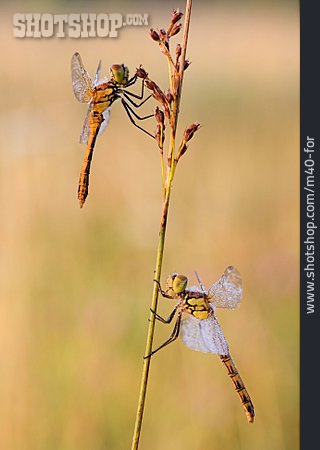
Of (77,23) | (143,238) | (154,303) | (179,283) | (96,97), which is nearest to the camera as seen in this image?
(154,303)

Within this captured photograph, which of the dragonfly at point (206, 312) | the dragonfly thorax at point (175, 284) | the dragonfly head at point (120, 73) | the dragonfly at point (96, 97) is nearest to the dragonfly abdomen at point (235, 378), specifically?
the dragonfly at point (206, 312)

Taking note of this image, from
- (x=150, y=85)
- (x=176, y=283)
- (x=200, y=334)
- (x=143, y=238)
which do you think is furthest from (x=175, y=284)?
(x=143, y=238)

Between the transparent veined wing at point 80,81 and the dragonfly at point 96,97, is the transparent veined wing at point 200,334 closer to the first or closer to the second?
the dragonfly at point 96,97

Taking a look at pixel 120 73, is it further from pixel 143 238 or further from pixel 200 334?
pixel 143 238

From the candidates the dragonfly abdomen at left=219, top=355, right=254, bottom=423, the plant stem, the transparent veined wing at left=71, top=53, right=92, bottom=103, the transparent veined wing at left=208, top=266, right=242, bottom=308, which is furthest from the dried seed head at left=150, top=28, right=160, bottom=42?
the dragonfly abdomen at left=219, top=355, right=254, bottom=423

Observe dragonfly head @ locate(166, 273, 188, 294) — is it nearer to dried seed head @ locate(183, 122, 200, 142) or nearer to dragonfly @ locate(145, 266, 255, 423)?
dragonfly @ locate(145, 266, 255, 423)
